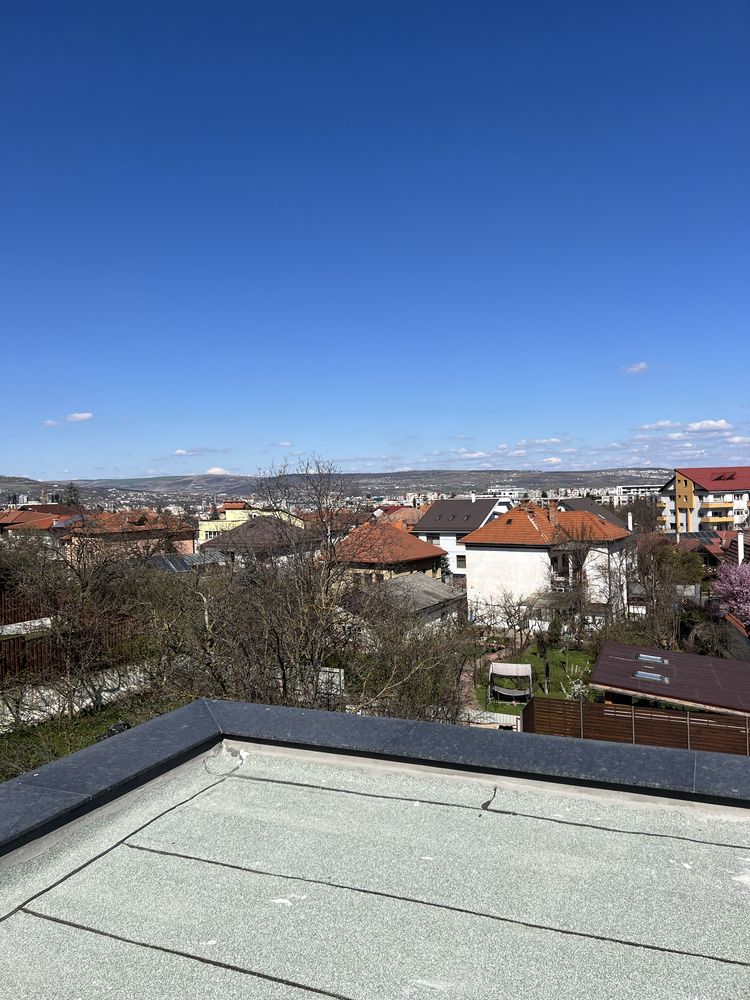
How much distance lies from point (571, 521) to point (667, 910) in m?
35.7

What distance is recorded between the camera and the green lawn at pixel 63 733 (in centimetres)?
1179

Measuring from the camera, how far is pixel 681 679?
49.1 feet

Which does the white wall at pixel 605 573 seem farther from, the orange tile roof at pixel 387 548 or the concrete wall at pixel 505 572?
the orange tile roof at pixel 387 548

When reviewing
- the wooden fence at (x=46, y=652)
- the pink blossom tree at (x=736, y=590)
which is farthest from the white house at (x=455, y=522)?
the wooden fence at (x=46, y=652)

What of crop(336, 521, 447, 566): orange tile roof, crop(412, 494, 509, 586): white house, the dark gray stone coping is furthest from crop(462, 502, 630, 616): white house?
the dark gray stone coping

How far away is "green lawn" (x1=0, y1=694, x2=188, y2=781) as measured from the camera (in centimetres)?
1179

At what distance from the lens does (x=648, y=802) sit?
275 centimetres

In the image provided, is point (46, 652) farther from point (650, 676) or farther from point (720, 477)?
point (720, 477)

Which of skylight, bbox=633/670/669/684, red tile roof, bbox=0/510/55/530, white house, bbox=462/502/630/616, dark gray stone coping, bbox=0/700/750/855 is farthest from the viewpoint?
red tile roof, bbox=0/510/55/530

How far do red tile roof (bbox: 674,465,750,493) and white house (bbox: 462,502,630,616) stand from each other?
136ft

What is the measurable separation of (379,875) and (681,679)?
14481 millimetres

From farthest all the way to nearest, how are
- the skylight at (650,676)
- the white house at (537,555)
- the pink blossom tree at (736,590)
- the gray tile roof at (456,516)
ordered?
the gray tile roof at (456,516)
the white house at (537,555)
the pink blossom tree at (736,590)
the skylight at (650,676)

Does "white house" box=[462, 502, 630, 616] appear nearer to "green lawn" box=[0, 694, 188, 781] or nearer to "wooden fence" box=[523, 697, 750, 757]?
"wooden fence" box=[523, 697, 750, 757]

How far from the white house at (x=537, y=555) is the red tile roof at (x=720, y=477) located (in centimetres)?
4149
